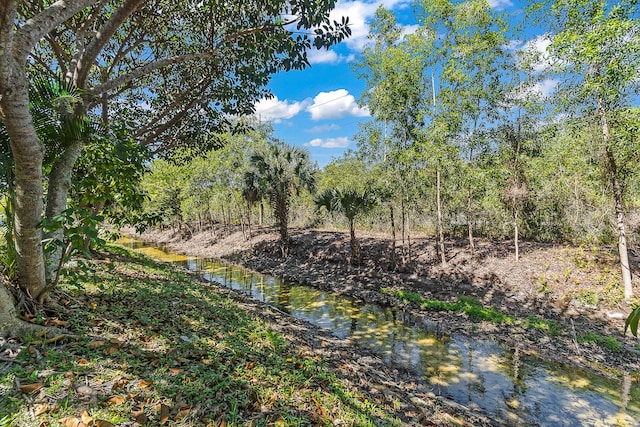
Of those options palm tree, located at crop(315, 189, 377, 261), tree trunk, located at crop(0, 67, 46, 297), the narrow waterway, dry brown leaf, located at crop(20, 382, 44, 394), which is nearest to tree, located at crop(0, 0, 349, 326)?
tree trunk, located at crop(0, 67, 46, 297)

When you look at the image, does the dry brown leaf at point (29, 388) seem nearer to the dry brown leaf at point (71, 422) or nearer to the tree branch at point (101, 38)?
the dry brown leaf at point (71, 422)

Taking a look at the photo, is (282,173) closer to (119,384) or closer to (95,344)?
(95,344)

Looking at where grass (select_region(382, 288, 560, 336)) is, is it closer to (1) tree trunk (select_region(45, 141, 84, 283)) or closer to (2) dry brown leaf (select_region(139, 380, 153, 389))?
(2) dry brown leaf (select_region(139, 380, 153, 389))

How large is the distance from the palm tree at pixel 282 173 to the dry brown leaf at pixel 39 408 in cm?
1404

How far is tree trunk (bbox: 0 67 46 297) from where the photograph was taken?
2431mm

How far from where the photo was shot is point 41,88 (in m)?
3.14

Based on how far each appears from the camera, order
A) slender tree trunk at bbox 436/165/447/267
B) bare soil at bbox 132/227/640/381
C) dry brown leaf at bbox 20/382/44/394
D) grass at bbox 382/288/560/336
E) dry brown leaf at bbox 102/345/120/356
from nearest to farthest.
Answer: dry brown leaf at bbox 20/382/44/394
dry brown leaf at bbox 102/345/120/356
bare soil at bbox 132/227/640/381
grass at bbox 382/288/560/336
slender tree trunk at bbox 436/165/447/267

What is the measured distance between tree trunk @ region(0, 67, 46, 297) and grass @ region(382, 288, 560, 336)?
29.9 ft

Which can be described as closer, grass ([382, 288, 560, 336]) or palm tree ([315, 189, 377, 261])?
grass ([382, 288, 560, 336])

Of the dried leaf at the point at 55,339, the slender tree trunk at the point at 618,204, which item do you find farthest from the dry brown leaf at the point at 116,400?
the slender tree trunk at the point at 618,204

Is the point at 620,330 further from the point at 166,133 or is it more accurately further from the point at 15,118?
the point at 166,133

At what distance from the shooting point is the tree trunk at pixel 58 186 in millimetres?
3238

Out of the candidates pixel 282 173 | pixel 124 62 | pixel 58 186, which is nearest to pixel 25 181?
pixel 58 186

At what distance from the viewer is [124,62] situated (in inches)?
305
